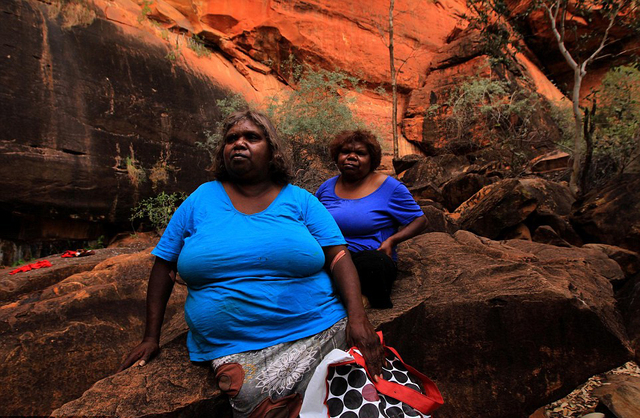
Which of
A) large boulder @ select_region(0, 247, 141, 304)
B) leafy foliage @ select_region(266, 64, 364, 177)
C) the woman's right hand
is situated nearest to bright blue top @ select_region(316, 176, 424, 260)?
the woman's right hand

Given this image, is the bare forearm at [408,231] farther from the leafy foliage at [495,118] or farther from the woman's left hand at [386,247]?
the leafy foliage at [495,118]

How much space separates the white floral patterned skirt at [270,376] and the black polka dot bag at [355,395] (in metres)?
0.13

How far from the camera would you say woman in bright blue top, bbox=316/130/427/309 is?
212cm

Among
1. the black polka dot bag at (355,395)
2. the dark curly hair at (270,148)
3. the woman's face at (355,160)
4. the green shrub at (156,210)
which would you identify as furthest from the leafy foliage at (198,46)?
the black polka dot bag at (355,395)

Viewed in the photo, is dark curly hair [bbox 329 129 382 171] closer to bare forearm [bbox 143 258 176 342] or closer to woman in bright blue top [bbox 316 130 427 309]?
woman in bright blue top [bbox 316 130 427 309]

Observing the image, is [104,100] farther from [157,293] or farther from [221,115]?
[157,293]

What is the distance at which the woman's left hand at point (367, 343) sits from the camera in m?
1.43

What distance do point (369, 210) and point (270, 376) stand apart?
130 cm

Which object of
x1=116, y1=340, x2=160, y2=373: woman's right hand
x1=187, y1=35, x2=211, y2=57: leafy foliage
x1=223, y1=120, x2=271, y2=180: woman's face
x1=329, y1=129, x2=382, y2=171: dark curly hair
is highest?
x1=187, y1=35, x2=211, y2=57: leafy foliage

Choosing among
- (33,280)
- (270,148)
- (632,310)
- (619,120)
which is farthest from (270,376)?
(619,120)

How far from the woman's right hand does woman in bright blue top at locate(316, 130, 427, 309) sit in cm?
112

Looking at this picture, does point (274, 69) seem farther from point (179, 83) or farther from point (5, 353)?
point (5, 353)

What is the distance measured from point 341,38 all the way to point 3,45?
39.6 ft

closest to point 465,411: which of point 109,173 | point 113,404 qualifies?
point 113,404
